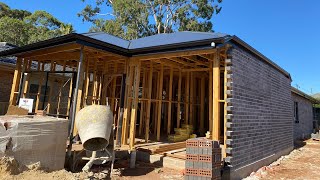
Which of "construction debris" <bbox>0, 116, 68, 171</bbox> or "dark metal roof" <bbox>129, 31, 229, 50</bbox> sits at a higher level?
"dark metal roof" <bbox>129, 31, 229, 50</bbox>

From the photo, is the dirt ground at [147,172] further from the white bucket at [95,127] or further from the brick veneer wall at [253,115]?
the white bucket at [95,127]

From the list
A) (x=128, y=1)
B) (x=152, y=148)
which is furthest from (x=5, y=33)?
(x=152, y=148)

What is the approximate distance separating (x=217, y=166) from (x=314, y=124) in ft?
79.1

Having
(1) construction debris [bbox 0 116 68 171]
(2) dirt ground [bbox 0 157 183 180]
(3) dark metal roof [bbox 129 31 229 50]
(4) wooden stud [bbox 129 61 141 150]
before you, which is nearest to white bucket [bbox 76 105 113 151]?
(1) construction debris [bbox 0 116 68 171]

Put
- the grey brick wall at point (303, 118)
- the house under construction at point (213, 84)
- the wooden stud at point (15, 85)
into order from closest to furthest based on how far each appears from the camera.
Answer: the house under construction at point (213, 84) < the wooden stud at point (15, 85) < the grey brick wall at point (303, 118)

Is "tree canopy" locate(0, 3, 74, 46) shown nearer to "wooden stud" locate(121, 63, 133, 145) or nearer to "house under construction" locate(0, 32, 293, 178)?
"house under construction" locate(0, 32, 293, 178)

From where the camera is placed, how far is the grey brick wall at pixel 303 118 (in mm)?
18359

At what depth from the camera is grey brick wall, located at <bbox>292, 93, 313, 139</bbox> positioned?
723 inches

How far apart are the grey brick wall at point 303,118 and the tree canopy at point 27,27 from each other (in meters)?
27.4

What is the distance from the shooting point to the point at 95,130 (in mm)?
5977

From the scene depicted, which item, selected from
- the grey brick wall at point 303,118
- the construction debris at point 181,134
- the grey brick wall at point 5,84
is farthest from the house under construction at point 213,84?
the grey brick wall at point 303,118

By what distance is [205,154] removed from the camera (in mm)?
5859

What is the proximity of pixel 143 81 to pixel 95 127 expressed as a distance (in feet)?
18.3

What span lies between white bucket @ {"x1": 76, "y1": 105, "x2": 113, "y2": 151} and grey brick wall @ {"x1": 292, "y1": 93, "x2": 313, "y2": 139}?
15612mm
